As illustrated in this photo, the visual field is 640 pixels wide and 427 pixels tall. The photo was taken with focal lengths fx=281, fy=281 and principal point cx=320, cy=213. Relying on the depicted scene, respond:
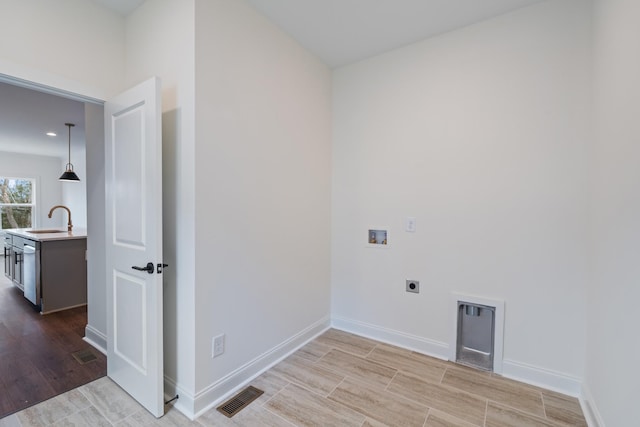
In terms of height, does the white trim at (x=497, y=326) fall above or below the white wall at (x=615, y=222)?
below

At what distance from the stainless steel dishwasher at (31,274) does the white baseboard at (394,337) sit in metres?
3.65

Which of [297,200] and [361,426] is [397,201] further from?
[361,426]

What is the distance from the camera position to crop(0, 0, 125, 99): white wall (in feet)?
5.28

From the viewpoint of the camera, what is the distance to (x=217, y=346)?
6.06 ft

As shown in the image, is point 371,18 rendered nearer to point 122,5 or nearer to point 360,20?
A: point 360,20

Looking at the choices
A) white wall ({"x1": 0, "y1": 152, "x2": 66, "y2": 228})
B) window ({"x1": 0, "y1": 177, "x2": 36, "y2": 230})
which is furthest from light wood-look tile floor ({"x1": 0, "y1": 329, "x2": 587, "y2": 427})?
window ({"x1": 0, "y1": 177, "x2": 36, "y2": 230})

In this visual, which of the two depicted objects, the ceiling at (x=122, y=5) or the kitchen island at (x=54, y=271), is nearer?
the ceiling at (x=122, y=5)

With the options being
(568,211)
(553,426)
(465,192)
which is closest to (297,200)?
(465,192)

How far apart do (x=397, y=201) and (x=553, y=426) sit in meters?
1.78

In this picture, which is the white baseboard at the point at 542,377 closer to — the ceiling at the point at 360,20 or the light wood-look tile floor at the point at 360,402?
the light wood-look tile floor at the point at 360,402

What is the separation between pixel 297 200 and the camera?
2.54 m

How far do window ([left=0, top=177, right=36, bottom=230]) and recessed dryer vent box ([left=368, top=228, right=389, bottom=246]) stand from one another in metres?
9.09

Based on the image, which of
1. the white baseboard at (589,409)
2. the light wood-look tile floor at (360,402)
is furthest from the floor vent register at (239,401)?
the white baseboard at (589,409)

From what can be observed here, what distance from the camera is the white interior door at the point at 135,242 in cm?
166
